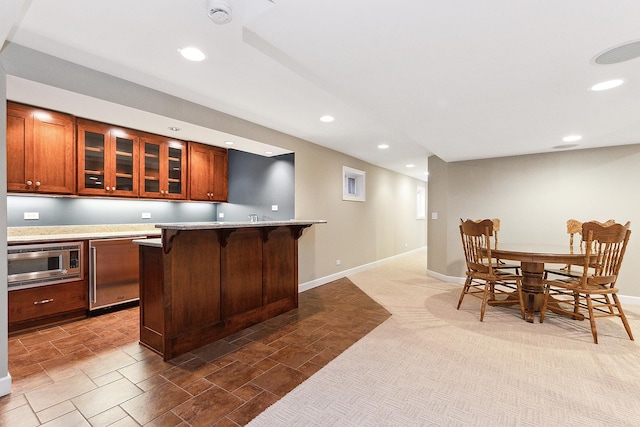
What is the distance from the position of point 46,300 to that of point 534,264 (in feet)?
18.2

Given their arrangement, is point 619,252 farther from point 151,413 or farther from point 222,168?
point 222,168

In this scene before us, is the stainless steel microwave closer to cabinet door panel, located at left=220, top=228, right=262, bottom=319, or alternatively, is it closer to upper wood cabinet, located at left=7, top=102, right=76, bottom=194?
upper wood cabinet, located at left=7, top=102, right=76, bottom=194

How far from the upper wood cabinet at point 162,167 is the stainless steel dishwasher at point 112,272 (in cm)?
83

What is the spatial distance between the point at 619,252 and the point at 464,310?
5.49 ft

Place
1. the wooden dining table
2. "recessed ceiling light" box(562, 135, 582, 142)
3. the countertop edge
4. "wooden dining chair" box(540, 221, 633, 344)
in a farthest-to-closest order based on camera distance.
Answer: "recessed ceiling light" box(562, 135, 582, 142) < the wooden dining table < the countertop edge < "wooden dining chair" box(540, 221, 633, 344)

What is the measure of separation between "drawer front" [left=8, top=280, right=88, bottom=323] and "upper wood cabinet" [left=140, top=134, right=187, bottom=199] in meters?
1.38

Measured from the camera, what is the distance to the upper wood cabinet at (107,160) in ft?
11.0

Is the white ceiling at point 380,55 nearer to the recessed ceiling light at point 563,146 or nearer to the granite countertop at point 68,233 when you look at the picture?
the recessed ceiling light at point 563,146

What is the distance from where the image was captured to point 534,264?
3.53 metres

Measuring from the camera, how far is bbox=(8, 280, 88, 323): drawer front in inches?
112

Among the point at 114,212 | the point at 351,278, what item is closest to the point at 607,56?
the point at 351,278

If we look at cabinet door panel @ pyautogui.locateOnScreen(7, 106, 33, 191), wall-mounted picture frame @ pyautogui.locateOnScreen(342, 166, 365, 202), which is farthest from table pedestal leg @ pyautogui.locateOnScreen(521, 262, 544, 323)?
cabinet door panel @ pyautogui.locateOnScreen(7, 106, 33, 191)

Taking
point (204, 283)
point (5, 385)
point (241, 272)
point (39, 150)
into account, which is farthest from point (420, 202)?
point (5, 385)

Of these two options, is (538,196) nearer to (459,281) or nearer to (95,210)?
(459,281)
